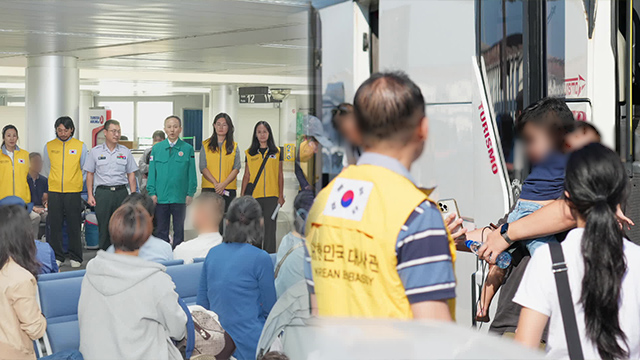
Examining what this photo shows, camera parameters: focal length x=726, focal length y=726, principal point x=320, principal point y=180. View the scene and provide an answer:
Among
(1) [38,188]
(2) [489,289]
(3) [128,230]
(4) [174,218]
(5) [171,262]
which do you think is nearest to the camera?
(2) [489,289]

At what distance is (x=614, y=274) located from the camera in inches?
63.9

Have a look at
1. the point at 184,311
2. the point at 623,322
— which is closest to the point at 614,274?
the point at 623,322

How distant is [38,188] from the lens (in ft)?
27.0

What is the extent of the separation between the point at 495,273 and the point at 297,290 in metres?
1.25

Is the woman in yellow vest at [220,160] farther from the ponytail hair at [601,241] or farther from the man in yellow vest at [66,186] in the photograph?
the ponytail hair at [601,241]

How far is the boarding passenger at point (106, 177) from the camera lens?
7.59 metres

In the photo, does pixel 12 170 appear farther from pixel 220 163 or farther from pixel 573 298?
pixel 573 298

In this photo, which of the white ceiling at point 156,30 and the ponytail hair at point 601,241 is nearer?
the ponytail hair at point 601,241

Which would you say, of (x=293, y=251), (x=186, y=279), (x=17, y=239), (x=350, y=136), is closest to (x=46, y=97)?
(x=186, y=279)

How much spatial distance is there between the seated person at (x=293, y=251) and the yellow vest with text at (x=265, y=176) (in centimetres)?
457

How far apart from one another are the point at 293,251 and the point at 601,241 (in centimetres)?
107

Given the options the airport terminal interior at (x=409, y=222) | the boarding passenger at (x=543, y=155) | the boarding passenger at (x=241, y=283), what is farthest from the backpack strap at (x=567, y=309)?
the boarding passenger at (x=241, y=283)

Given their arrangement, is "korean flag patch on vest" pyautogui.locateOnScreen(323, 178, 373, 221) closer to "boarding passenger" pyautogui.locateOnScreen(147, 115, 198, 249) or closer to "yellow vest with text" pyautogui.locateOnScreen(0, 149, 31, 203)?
"boarding passenger" pyautogui.locateOnScreen(147, 115, 198, 249)

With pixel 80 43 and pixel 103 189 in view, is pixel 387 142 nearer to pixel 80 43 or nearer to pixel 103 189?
pixel 103 189
